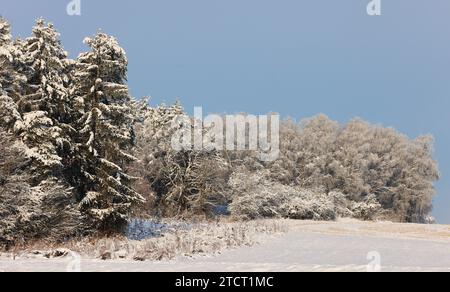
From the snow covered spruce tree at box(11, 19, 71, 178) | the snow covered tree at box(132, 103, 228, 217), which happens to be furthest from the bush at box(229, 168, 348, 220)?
the snow covered spruce tree at box(11, 19, 71, 178)

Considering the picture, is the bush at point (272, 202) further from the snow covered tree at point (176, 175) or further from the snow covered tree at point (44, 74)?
the snow covered tree at point (44, 74)

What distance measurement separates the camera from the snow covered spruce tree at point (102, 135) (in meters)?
26.0

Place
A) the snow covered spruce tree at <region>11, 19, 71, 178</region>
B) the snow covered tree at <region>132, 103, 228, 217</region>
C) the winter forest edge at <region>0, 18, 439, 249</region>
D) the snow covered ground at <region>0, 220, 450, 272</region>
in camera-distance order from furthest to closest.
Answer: the snow covered tree at <region>132, 103, 228, 217</region>, the snow covered spruce tree at <region>11, 19, 71, 178</region>, the winter forest edge at <region>0, 18, 439, 249</region>, the snow covered ground at <region>0, 220, 450, 272</region>

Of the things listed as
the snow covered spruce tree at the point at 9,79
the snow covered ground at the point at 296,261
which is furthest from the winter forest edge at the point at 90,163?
the snow covered ground at the point at 296,261

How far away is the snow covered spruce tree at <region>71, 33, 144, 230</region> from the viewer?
26.0 meters

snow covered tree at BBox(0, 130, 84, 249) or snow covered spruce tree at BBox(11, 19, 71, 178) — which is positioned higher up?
snow covered spruce tree at BBox(11, 19, 71, 178)

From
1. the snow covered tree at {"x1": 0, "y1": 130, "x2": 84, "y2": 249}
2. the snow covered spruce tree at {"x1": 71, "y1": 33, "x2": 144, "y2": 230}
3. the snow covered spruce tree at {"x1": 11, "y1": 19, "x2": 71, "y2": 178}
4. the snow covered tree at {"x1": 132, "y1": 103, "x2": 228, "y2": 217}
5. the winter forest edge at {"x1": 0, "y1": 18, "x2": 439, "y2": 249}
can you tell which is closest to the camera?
A: the snow covered tree at {"x1": 0, "y1": 130, "x2": 84, "y2": 249}

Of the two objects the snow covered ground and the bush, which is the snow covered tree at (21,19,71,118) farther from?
the bush

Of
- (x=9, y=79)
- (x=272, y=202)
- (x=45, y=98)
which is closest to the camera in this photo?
(x=9, y=79)

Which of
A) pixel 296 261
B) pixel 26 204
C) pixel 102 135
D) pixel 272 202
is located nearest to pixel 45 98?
pixel 102 135

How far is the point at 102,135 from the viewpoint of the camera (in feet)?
87.1

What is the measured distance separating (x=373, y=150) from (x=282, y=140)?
1038 centimetres

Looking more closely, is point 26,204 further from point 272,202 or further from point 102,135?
point 272,202
